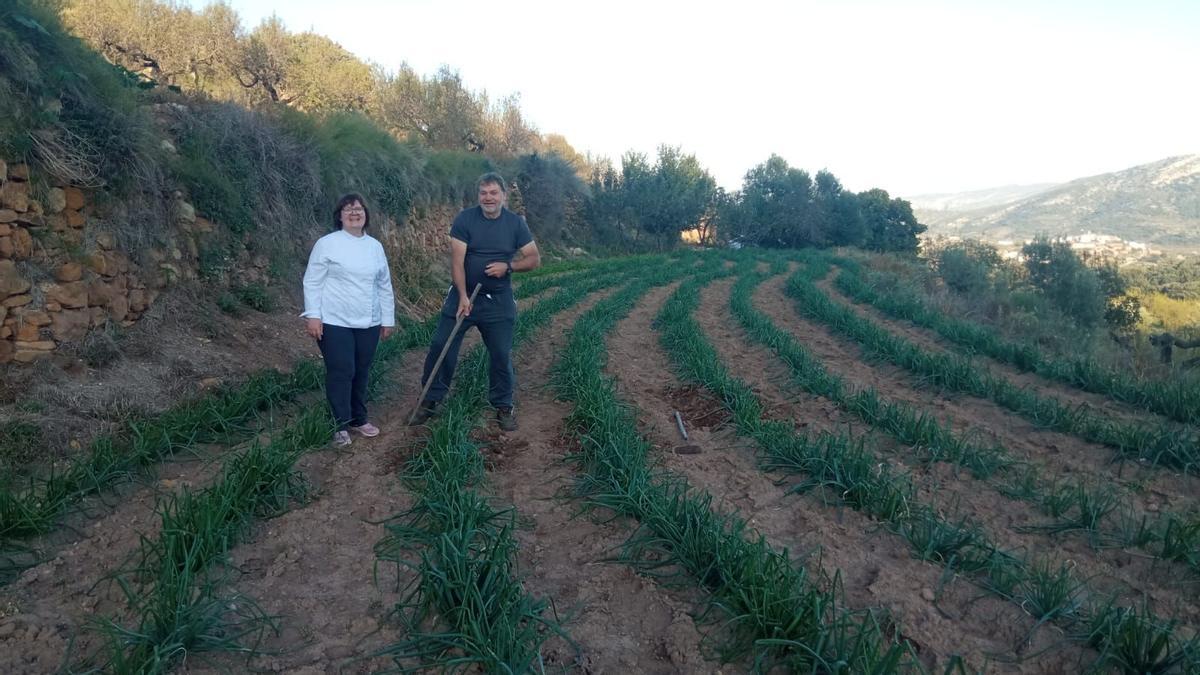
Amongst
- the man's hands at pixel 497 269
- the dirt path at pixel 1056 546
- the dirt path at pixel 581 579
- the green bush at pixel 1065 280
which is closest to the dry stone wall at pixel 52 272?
the man's hands at pixel 497 269

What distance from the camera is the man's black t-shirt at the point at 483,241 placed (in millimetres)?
4824

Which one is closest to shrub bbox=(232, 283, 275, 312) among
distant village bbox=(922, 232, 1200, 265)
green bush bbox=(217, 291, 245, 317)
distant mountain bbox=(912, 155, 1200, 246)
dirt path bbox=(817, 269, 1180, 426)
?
green bush bbox=(217, 291, 245, 317)

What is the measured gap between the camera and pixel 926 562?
3.08m

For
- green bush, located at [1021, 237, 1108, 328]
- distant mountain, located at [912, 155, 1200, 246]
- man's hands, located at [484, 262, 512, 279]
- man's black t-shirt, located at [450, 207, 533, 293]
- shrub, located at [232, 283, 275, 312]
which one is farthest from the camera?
distant mountain, located at [912, 155, 1200, 246]

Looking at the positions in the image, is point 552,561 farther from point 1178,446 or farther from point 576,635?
point 1178,446

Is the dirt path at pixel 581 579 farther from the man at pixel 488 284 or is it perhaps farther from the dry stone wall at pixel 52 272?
the dry stone wall at pixel 52 272

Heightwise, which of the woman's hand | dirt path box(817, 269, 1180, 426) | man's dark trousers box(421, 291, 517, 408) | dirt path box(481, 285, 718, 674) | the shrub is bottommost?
dirt path box(817, 269, 1180, 426)

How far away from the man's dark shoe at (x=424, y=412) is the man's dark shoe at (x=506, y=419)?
50 cm

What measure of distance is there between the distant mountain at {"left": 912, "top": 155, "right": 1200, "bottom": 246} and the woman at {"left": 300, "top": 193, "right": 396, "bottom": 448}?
75.6 m

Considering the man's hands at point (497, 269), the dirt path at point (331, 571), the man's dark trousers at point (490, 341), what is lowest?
the dirt path at point (331, 571)

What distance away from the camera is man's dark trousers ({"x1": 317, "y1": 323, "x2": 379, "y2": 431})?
170 inches

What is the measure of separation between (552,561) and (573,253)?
22.5 metres

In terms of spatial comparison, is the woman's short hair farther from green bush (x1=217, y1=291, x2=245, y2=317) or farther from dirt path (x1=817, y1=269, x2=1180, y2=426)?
dirt path (x1=817, y1=269, x2=1180, y2=426)

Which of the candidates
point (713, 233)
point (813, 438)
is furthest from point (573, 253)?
point (813, 438)
